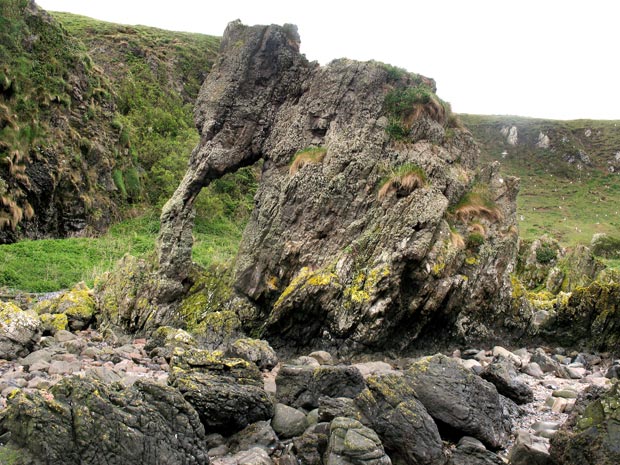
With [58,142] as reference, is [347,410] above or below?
below

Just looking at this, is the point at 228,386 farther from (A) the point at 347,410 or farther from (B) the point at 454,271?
(B) the point at 454,271

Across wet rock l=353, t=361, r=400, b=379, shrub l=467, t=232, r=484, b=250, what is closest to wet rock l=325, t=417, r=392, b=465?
wet rock l=353, t=361, r=400, b=379

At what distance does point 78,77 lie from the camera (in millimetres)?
41031

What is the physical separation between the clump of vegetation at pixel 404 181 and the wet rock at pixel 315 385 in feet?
20.2

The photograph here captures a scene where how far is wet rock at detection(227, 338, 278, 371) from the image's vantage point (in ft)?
36.3

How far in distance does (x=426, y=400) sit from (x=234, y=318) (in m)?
7.02

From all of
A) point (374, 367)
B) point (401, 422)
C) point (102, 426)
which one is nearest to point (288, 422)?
point (401, 422)

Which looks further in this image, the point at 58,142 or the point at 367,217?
the point at 58,142

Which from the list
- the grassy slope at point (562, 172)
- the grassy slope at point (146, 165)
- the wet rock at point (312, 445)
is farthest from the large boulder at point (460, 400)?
the grassy slope at point (562, 172)

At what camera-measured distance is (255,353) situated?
11297mm

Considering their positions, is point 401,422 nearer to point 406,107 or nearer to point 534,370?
point 534,370

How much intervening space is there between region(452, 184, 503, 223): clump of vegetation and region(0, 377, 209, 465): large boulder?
1029cm

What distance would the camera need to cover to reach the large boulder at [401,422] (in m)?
7.11

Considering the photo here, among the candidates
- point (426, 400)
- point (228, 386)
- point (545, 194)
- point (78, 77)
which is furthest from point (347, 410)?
point (545, 194)
